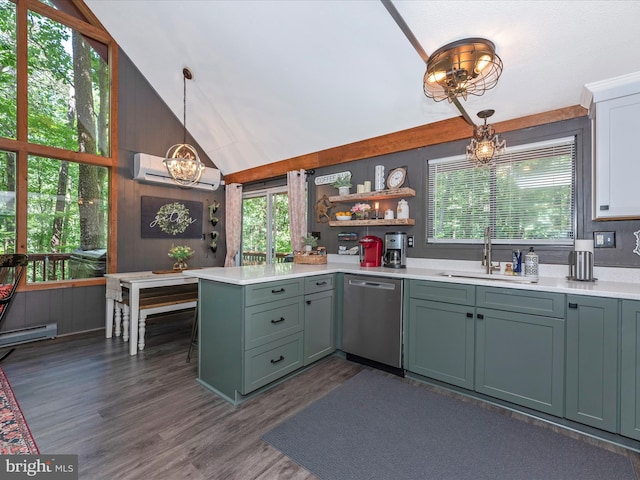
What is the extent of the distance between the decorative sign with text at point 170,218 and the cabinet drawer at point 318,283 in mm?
3137

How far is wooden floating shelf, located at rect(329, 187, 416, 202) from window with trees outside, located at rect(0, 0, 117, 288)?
10.5 ft

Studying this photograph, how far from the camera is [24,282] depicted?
3.58 meters

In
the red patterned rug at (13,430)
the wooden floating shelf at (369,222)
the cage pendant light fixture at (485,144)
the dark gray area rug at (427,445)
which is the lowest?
the dark gray area rug at (427,445)

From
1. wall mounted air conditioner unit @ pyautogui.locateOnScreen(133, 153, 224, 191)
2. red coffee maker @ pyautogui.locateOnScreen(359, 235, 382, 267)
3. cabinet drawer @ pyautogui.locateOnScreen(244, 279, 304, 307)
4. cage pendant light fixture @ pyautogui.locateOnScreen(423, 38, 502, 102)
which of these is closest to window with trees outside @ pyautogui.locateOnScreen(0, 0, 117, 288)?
wall mounted air conditioner unit @ pyautogui.locateOnScreen(133, 153, 224, 191)

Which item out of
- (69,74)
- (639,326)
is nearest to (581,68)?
(639,326)

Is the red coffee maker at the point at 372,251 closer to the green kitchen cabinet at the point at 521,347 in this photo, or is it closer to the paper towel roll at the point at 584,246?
the green kitchen cabinet at the point at 521,347

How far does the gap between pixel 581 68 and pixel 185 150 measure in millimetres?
4811

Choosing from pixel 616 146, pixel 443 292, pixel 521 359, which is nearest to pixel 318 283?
pixel 443 292

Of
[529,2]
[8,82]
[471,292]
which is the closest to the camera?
[529,2]

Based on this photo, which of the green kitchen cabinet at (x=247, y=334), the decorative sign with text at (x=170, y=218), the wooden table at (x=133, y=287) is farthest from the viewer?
the decorative sign with text at (x=170, y=218)

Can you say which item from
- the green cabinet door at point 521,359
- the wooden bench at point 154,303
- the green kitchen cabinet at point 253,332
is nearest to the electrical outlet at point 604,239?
the green cabinet door at point 521,359

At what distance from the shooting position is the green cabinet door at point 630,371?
1.79 metres

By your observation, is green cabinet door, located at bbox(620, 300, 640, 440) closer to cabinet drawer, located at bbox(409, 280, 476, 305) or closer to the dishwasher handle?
cabinet drawer, located at bbox(409, 280, 476, 305)

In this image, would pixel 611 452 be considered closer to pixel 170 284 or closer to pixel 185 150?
pixel 170 284
